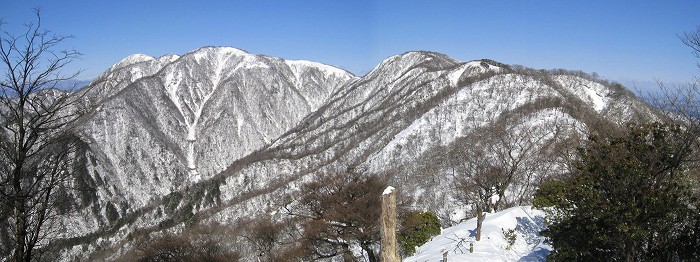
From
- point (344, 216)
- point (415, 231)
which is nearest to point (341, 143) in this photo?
point (415, 231)

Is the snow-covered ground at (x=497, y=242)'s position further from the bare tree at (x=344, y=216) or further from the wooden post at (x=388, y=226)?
the wooden post at (x=388, y=226)

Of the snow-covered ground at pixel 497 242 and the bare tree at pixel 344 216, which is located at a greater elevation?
the bare tree at pixel 344 216

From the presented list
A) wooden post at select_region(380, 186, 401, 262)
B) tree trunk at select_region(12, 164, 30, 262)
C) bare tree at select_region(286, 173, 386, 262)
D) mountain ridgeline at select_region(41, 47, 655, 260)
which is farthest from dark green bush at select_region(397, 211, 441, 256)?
tree trunk at select_region(12, 164, 30, 262)

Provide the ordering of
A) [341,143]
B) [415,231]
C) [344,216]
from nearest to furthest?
[344,216] → [415,231] → [341,143]

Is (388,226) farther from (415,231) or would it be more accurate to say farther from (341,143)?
(341,143)

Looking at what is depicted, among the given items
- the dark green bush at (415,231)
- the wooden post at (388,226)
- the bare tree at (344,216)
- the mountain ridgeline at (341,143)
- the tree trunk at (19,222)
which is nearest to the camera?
the wooden post at (388,226)

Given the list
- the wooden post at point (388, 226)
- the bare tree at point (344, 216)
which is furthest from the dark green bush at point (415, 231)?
the wooden post at point (388, 226)
